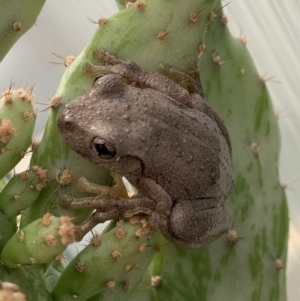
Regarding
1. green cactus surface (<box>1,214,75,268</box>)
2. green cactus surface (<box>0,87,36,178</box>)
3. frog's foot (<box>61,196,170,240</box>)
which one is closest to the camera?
green cactus surface (<box>1,214,75,268</box>)

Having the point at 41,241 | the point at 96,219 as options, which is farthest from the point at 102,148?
the point at 41,241

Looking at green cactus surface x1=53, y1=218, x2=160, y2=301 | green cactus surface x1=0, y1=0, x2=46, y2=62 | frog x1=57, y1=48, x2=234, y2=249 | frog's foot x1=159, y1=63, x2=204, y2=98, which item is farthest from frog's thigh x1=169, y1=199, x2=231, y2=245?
green cactus surface x1=0, y1=0, x2=46, y2=62

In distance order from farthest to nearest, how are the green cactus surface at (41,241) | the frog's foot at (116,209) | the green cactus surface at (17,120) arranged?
1. the frog's foot at (116,209)
2. the green cactus surface at (17,120)
3. the green cactus surface at (41,241)

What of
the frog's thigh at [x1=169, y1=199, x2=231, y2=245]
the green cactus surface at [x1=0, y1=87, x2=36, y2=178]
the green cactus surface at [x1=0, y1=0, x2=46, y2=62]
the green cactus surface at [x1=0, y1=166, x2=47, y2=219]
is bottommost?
the frog's thigh at [x1=169, y1=199, x2=231, y2=245]

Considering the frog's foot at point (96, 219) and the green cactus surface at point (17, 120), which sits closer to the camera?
the green cactus surface at point (17, 120)

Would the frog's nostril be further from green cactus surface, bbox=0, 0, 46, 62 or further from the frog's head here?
green cactus surface, bbox=0, 0, 46, 62

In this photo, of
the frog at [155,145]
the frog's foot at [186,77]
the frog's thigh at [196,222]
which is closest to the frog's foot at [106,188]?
the frog at [155,145]

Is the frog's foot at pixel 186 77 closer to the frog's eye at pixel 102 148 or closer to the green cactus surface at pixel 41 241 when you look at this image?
the frog's eye at pixel 102 148
